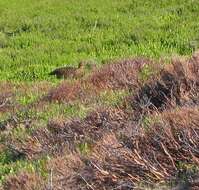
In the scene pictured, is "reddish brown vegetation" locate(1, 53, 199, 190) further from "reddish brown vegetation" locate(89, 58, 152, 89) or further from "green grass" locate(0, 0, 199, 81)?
"green grass" locate(0, 0, 199, 81)

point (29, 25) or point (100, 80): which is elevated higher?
point (100, 80)

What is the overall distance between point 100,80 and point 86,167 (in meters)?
6.93

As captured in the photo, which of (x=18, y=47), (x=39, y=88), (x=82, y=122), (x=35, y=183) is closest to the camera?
(x=35, y=183)

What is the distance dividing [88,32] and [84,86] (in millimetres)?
10606

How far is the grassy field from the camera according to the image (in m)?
5.27

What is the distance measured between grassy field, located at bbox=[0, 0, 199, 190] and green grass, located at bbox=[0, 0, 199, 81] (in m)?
0.03

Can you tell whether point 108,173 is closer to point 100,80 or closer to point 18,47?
point 100,80

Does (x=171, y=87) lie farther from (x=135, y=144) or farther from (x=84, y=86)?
(x=84, y=86)

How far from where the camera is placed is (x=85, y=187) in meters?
5.04

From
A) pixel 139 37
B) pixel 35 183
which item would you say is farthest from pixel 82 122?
pixel 139 37

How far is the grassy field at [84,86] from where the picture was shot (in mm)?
5273

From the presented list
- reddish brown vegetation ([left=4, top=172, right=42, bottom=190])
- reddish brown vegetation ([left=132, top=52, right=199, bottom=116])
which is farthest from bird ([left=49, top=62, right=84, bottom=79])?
reddish brown vegetation ([left=4, top=172, right=42, bottom=190])

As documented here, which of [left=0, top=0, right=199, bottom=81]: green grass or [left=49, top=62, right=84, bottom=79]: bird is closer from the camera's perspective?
[left=49, top=62, right=84, bottom=79]: bird

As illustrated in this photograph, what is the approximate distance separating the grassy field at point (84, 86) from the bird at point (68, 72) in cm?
22
